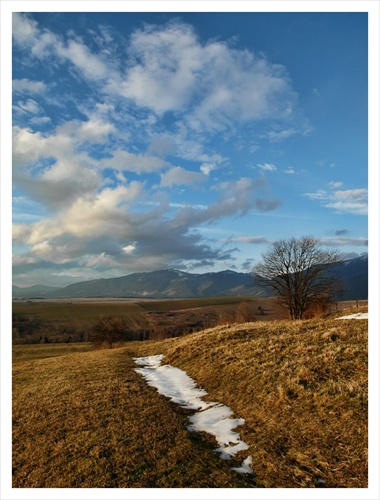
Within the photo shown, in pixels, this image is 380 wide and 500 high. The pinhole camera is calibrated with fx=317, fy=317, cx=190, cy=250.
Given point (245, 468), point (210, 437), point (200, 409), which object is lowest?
point (200, 409)

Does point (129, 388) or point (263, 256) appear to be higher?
point (263, 256)

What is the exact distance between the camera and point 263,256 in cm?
4959

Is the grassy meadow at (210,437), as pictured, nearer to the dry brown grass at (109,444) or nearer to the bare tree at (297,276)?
the dry brown grass at (109,444)

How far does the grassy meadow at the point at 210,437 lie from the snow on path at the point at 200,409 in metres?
0.28

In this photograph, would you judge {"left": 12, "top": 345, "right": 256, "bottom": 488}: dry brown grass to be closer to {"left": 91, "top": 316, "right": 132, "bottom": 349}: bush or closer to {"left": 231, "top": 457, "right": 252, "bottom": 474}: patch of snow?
{"left": 231, "top": 457, "right": 252, "bottom": 474}: patch of snow

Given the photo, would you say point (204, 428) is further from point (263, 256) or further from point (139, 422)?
point (263, 256)

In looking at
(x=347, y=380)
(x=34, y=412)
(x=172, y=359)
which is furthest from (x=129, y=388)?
(x=347, y=380)

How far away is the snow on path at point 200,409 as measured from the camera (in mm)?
8734

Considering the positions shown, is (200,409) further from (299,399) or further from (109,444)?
(109,444)

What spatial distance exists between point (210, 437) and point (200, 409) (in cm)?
269

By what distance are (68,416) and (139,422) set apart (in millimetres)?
3154

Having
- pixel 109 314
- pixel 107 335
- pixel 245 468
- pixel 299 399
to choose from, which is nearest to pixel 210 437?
pixel 245 468

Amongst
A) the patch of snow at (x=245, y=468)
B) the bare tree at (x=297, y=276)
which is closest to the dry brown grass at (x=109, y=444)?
the patch of snow at (x=245, y=468)

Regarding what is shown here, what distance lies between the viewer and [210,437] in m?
9.49
